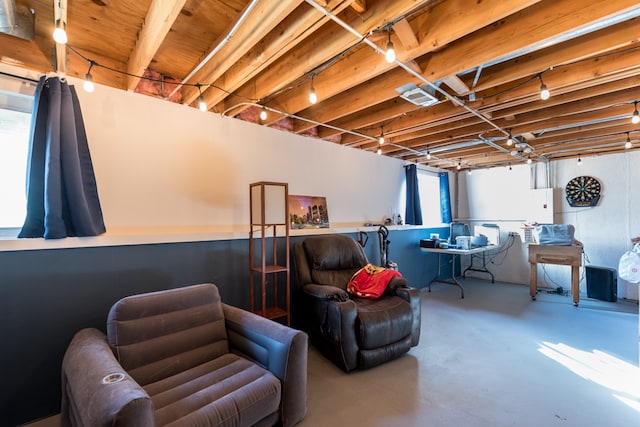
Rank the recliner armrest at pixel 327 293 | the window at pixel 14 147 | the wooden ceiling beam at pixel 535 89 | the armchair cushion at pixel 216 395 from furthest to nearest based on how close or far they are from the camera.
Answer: the recliner armrest at pixel 327 293, the wooden ceiling beam at pixel 535 89, the window at pixel 14 147, the armchair cushion at pixel 216 395

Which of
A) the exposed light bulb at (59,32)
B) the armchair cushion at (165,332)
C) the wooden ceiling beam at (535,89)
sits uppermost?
the wooden ceiling beam at (535,89)

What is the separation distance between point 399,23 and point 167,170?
212 centimetres

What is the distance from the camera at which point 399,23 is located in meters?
1.70

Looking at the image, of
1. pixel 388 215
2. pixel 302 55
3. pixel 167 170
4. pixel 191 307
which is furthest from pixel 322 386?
pixel 388 215

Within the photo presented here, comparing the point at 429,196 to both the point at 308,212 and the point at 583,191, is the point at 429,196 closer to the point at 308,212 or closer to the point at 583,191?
the point at 583,191

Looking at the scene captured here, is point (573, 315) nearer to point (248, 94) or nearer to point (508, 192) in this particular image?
point (508, 192)

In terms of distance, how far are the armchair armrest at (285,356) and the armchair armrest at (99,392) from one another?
27.4 inches

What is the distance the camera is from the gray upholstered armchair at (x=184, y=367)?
1.18m

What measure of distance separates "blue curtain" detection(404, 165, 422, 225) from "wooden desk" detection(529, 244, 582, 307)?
1.81m

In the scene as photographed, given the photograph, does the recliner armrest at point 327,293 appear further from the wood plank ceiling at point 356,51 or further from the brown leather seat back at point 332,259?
the wood plank ceiling at point 356,51

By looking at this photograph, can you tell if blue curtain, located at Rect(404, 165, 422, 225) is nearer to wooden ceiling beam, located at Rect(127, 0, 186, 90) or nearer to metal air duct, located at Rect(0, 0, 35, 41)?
wooden ceiling beam, located at Rect(127, 0, 186, 90)

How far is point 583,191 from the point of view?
4852 mm

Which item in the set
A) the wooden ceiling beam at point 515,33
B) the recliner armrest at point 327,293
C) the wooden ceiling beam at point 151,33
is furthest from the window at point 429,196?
the wooden ceiling beam at point 151,33

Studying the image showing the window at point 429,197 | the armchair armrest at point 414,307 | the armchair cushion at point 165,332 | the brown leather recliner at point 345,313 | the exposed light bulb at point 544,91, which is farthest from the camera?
the window at point 429,197
